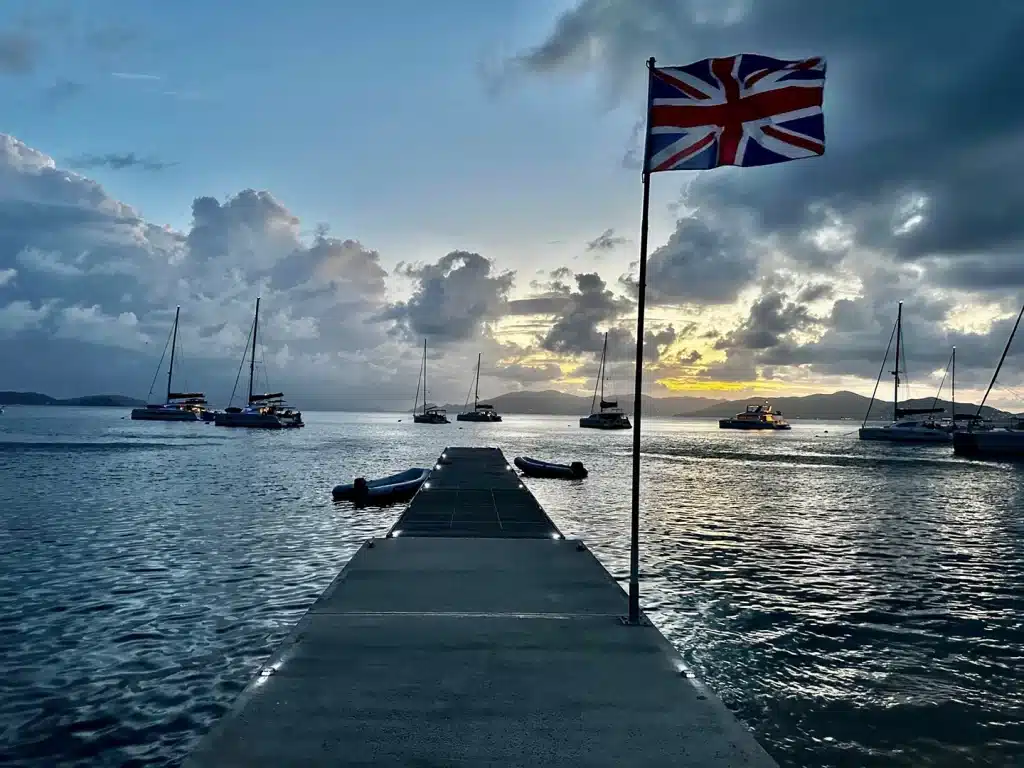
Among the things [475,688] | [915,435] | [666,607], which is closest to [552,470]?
[666,607]

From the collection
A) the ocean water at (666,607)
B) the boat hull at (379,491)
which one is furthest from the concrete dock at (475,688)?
the boat hull at (379,491)

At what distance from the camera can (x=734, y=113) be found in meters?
9.20

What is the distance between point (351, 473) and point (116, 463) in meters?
19.0

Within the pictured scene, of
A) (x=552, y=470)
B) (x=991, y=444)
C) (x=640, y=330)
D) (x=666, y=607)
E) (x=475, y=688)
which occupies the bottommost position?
(x=666, y=607)

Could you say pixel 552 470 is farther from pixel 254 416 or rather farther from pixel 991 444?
pixel 254 416

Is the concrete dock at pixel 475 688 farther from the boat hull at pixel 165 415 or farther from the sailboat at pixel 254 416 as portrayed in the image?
the boat hull at pixel 165 415

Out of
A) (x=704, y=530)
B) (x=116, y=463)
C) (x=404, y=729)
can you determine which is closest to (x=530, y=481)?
(x=704, y=530)

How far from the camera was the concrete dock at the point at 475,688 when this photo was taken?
19.3 feet

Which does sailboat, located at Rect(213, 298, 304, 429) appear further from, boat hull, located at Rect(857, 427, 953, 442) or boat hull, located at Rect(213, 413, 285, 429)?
boat hull, located at Rect(857, 427, 953, 442)

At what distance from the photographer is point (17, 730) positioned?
8.34 m

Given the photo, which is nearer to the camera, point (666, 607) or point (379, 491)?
point (666, 607)

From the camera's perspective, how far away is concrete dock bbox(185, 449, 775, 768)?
5883 millimetres

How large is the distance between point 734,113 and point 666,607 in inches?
396

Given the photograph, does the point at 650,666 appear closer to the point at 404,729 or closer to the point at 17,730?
the point at 404,729
